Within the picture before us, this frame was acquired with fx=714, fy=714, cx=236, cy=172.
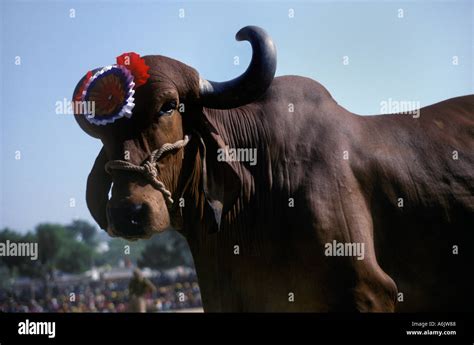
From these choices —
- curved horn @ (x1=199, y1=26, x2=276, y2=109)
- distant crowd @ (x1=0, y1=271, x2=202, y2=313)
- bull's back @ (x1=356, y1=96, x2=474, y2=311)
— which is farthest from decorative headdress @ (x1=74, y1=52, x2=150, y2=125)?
distant crowd @ (x1=0, y1=271, x2=202, y2=313)

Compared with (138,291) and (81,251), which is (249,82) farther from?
(81,251)

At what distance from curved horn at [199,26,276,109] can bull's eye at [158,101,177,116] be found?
13.7 inches

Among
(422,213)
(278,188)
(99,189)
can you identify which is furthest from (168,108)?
(422,213)

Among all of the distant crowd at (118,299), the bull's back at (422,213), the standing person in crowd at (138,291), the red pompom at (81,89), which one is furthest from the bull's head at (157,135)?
Answer: the distant crowd at (118,299)

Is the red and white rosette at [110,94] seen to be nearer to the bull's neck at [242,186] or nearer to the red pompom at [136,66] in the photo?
the red pompom at [136,66]

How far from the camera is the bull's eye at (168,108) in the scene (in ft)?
19.0

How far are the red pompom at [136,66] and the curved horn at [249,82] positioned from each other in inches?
21.4

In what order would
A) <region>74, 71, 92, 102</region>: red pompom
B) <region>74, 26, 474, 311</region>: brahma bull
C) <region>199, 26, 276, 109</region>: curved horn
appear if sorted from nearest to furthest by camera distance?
<region>74, 26, 474, 311</region>: brahma bull
<region>74, 71, 92, 102</region>: red pompom
<region>199, 26, 276, 109</region>: curved horn

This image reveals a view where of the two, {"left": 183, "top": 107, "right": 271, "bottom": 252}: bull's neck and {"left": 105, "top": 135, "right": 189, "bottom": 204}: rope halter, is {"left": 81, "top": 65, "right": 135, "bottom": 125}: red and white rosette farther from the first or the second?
{"left": 183, "top": 107, "right": 271, "bottom": 252}: bull's neck

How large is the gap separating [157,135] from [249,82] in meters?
0.93

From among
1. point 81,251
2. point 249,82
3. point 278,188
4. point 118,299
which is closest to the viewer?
point 249,82

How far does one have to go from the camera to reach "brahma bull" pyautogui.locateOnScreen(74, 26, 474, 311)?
18.8ft

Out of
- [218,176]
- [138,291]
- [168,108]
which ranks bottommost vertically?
[138,291]

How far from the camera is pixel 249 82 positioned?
19.8 ft
